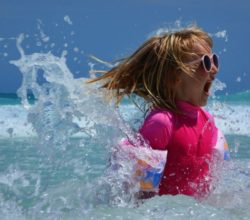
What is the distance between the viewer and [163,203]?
2467 mm

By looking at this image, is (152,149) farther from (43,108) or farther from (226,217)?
(43,108)

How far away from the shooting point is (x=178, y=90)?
2699 mm

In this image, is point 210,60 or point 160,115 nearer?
point 160,115

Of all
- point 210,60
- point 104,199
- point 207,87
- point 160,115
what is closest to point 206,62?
point 210,60

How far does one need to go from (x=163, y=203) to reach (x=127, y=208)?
0.47 ft

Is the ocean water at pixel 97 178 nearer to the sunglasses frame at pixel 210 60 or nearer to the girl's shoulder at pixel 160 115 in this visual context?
the girl's shoulder at pixel 160 115

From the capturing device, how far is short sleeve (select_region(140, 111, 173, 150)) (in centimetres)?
252

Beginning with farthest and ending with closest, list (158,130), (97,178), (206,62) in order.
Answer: (97,178)
(206,62)
(158,130)

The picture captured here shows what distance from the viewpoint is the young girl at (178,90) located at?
2639 millimetres

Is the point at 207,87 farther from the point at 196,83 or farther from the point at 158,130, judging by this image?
the point at 158,130

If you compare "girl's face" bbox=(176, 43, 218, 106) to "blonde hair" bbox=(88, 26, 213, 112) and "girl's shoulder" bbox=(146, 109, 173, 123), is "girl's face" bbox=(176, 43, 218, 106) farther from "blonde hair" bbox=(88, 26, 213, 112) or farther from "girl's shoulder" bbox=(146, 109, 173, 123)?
"girl's shoulder" bbox=(146, 109, 173, 123)

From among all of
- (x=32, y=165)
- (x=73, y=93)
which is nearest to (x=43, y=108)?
(x=73, y=93)

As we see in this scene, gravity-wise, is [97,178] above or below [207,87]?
below

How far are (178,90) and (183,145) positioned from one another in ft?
0.80
